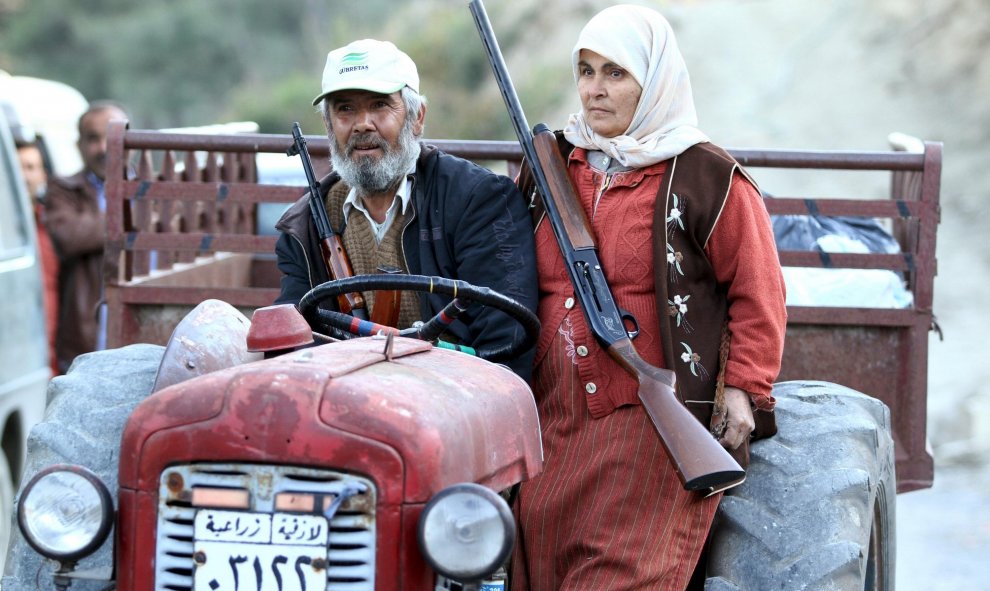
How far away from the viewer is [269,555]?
7.98ft

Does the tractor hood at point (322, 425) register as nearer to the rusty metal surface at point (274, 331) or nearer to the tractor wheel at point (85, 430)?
the rusty metal surface at point (274, 331)

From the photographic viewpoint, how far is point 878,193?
1811 centimetres

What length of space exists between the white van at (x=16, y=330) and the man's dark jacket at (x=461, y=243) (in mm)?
3006

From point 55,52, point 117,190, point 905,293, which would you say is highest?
point 55,52

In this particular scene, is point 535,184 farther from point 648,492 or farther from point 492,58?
point 648,492

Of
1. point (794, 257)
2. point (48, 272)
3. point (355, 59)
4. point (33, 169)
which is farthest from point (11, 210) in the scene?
point (794, 257)

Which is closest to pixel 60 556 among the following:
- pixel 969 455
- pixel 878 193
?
pixel 969 455

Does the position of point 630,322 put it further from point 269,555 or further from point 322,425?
point 269,555

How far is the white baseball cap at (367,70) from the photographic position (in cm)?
380

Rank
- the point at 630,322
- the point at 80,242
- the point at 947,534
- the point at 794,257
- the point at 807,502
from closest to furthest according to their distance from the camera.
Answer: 1. the point at 807,502
2. the point at 630,322
3. the point at 794,257
4. the point at 80,242
5. the point at 947,534

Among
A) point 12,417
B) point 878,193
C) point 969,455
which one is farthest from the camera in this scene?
point 878,193

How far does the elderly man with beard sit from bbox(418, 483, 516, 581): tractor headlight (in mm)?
1277

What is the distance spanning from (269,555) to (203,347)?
2.62ft

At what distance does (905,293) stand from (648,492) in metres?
1.74
